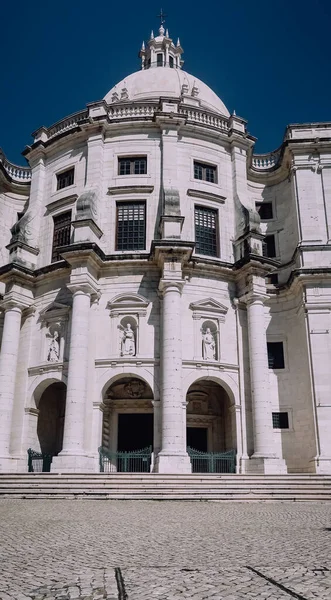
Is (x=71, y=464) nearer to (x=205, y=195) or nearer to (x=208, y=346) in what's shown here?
(x=208, y=346)

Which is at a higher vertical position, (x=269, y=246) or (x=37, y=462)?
(x=269, y=246)

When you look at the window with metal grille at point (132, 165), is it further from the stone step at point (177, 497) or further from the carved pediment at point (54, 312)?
the stone step at point (177, 497)

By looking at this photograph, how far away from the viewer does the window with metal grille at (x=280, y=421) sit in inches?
1067

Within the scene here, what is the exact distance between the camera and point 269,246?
104ft

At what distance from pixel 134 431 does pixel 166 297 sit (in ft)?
25.3

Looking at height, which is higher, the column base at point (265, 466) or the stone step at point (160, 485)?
the column base at point (265, 466)

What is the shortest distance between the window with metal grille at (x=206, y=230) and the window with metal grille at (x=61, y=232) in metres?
7.51

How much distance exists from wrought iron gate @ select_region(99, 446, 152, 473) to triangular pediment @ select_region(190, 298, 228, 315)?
7.45 meters

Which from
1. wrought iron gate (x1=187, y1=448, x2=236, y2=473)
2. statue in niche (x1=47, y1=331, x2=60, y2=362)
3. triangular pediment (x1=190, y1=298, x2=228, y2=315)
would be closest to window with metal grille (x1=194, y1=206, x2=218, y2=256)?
triangular pediment (x1=190, y1=298, x2=228, y2=315)

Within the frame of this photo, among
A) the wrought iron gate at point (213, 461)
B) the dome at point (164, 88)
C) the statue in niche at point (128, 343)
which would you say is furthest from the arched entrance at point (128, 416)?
the dome at point (164, 88)

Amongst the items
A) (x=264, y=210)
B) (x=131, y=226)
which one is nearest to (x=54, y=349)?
(x=131, y=226)

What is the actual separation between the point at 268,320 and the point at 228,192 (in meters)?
8.14

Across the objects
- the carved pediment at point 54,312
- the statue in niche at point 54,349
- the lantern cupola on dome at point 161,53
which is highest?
the lantern cupola on dome at point 161,53

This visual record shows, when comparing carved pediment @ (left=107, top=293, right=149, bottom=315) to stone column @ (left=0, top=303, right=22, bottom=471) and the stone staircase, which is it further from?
the stone staircase
